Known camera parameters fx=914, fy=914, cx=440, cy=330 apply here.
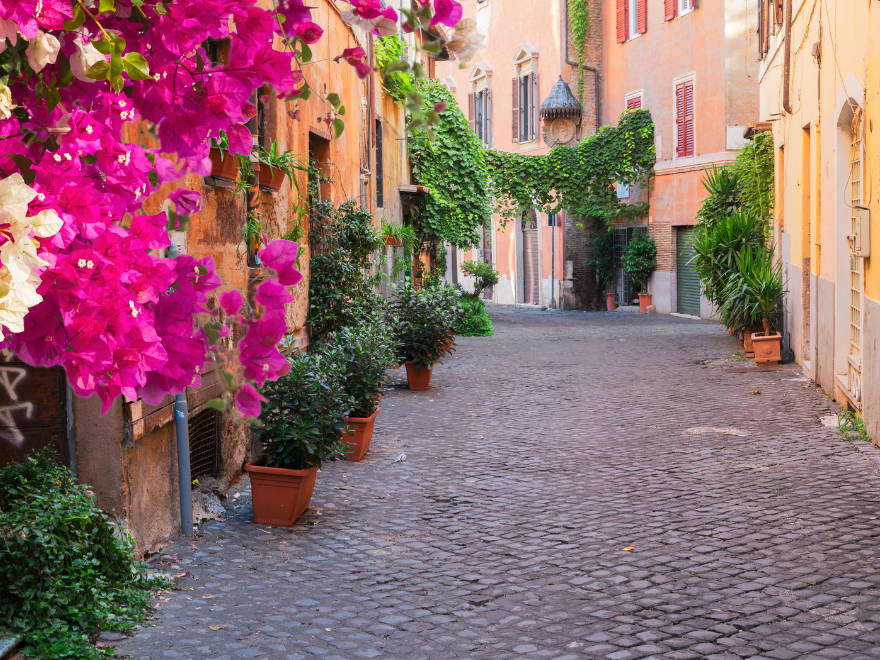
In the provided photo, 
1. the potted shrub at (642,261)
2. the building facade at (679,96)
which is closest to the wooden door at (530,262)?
the building facade at (679,96)

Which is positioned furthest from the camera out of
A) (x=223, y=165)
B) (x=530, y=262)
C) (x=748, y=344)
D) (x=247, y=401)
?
(x=530, y=262)

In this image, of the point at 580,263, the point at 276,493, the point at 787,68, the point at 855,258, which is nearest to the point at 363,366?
the point at 276,493

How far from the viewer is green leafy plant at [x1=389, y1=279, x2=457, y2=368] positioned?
444 inches

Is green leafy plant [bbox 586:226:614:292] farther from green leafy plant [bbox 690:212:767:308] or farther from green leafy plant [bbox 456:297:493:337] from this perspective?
green leafy plant [bbox 690:212:767:308]

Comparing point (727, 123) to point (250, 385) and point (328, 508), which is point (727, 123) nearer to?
point (328, 508)

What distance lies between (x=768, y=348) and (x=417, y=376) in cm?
512

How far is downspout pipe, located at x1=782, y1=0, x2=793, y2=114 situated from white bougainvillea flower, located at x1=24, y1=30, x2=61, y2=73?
1311cm

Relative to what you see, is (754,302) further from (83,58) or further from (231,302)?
(83,58)

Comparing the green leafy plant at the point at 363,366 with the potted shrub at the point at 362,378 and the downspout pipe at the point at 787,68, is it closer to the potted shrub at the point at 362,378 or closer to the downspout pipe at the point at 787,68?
the potted shrub at the point at 362,378

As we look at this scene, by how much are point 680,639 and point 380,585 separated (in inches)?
60.8

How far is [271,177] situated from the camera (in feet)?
24.5

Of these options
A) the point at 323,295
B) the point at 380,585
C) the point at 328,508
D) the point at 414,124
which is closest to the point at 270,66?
the point at 414,124

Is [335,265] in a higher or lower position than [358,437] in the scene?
higher

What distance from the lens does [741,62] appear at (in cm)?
2189
